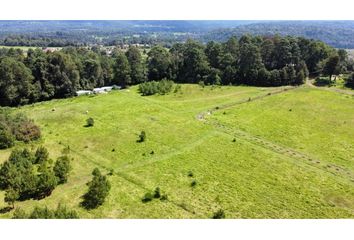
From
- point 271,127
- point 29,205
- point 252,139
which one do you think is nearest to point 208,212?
point 29,205

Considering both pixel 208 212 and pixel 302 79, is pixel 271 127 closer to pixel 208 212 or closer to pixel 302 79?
pixel 208 212

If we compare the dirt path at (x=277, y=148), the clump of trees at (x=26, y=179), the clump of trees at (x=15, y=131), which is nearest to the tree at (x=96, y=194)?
the clump of trees at (x=26, y=179)

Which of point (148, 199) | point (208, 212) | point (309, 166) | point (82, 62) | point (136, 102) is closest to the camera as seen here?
point (208, 212)

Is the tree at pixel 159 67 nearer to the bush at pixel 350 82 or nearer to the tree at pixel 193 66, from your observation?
the tree at pixel 193 66

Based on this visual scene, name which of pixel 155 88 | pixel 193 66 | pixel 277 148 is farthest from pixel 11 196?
A: pixel 193 66

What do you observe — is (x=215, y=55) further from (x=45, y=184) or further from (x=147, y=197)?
(x=45, y=184)

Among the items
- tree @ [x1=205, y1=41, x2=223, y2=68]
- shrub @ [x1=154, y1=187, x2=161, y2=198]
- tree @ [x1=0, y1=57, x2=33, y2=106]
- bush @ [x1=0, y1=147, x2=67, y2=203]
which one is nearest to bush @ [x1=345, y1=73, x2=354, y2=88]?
tree @ [x1=205, y1=41, x2=223, y2=68]
